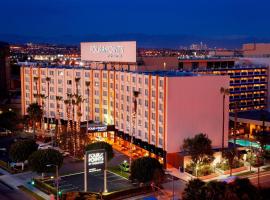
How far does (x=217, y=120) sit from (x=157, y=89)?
44.7 feet

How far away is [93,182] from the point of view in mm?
78000

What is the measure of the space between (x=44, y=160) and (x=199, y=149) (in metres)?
26.7

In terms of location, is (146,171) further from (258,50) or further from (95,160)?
(258,50)

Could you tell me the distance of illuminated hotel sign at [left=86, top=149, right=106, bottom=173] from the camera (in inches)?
2756

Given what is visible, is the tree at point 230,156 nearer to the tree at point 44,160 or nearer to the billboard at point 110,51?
the tree at point 44,160

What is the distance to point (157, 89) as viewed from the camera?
90.5 m

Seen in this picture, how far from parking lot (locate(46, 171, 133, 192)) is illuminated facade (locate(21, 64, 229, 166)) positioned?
42.5 ft

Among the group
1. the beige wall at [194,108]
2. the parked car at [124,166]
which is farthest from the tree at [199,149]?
the parked car at [124,166]

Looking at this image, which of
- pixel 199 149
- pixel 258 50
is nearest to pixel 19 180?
pixel 199 149

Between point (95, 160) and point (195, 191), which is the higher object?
point (195, 191)

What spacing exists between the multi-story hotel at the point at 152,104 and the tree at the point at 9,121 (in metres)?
12.5

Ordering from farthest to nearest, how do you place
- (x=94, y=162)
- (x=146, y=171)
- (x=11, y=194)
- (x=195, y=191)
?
(x=11, y=194) → (x=146, y=171) → (x=94, y=162) → (x=195, y=191)

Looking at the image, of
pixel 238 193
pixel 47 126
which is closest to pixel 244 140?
pixel 47 126

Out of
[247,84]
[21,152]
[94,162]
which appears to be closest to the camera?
[94,162]
